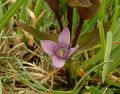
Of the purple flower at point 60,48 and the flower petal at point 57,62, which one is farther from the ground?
the purple flower at point 60,48

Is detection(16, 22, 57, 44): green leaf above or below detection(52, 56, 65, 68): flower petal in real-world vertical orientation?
above

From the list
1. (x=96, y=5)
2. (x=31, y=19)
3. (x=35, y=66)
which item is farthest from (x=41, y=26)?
(x=96, y=5)

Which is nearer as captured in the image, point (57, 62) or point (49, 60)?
point (57, 62)

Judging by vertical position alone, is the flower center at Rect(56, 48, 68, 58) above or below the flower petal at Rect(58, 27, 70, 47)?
below

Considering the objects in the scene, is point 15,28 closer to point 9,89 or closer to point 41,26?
point 41,26

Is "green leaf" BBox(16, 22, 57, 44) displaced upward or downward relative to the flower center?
upward

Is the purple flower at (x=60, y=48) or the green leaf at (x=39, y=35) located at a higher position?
the green leaf at (x=39, y=35)

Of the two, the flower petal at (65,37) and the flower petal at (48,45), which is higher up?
the flower petal at (65,37)

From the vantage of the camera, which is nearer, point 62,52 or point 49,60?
point 62,52

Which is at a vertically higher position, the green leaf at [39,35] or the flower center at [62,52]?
the green leaf at [39,35]
